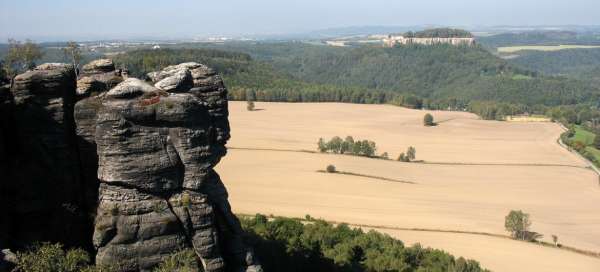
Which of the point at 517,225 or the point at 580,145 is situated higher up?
the point at 517,225

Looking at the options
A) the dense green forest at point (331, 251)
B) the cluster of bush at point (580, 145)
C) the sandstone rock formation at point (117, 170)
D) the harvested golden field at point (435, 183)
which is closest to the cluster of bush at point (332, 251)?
the dense green forest at point (331, 251)

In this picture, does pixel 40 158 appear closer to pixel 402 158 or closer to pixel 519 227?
pixel 519 227

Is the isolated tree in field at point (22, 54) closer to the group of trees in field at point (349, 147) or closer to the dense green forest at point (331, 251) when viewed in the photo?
the dense green forest at point (331, 251)

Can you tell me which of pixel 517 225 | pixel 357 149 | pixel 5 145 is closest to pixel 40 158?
pixel 5 145

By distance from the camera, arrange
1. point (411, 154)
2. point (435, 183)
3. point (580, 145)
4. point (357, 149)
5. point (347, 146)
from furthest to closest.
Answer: point (580, 145), point (347, 146), point (357, 149), point (411, 154), point (435, 183)

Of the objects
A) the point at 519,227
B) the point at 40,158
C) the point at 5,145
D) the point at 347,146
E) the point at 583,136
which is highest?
the point at 5,145

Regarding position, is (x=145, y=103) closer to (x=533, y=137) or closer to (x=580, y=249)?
(x=580, y=249)
